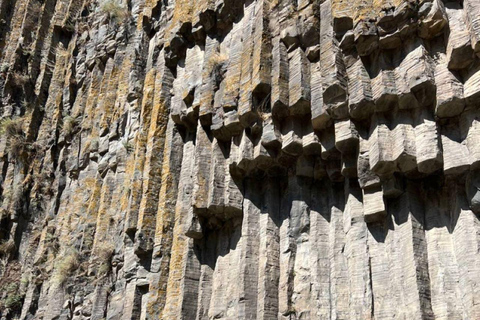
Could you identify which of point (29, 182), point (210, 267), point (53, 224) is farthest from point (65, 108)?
point (210, 267)

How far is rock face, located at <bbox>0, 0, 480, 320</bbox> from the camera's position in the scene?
20.8ft

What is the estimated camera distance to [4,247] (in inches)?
554

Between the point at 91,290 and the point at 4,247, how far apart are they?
4294 mm

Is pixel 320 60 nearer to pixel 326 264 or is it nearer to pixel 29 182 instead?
pixel 326 264

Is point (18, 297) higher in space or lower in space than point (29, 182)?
lower

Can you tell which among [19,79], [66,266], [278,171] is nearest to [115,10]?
[19,79]

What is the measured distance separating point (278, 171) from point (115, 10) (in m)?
6.83

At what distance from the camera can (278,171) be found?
8047 millimetres

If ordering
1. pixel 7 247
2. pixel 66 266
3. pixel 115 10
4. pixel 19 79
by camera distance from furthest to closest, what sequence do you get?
pixel 19 79 < pixel 7 247 < pixel 115 10 < pixel 66 266

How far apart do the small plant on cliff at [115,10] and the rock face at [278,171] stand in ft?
1.90

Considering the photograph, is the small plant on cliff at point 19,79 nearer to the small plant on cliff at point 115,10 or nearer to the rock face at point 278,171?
the small plant on cliff at point 115,10

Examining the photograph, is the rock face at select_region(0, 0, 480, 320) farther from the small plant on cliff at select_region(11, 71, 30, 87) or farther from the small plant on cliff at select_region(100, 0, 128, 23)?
the small plant on cliff at select_region(11, 71, 30, 87)

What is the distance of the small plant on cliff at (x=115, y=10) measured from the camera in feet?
43.6

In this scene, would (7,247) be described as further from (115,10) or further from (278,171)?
(278,171)
